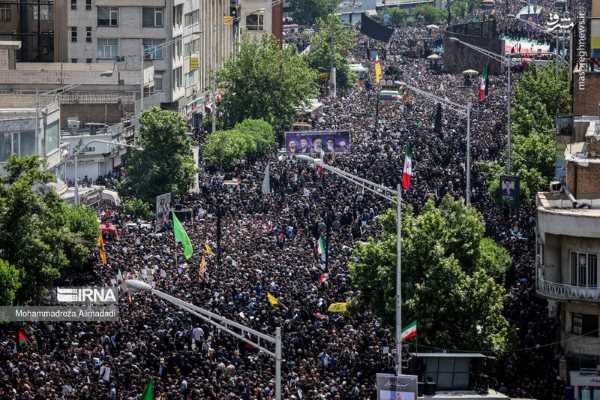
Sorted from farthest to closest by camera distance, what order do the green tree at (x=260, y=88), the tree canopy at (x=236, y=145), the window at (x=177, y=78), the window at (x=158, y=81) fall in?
the window at (x=177, y=78)
the green tree at (x=260, y=88)
the window at (x=158, y=81)
the tree canopy at (x=236, y=145)

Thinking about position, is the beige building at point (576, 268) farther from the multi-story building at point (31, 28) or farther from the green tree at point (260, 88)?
the multi-story building at point (31, 28)

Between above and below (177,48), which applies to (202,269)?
below

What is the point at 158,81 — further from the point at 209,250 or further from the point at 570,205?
the point at 570,205

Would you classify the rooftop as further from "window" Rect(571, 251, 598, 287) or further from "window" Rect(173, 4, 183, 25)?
"window" Rect(173, 4, 183, 25)

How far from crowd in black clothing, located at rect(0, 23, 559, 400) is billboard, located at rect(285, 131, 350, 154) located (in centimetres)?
95

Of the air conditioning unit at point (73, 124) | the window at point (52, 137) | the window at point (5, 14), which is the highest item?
the window at point (5, 14)

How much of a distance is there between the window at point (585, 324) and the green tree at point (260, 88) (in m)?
66.4

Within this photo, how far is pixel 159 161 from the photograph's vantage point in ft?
340

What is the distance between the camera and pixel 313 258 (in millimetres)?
84500

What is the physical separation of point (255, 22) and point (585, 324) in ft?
357

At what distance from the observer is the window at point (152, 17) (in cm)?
13362

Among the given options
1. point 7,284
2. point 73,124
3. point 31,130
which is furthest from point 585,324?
point 73,124

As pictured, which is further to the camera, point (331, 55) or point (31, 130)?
point (331, 55)

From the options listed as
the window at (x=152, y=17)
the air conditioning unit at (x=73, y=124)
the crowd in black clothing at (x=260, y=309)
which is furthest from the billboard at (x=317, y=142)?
the window at (x=152, y=17)
